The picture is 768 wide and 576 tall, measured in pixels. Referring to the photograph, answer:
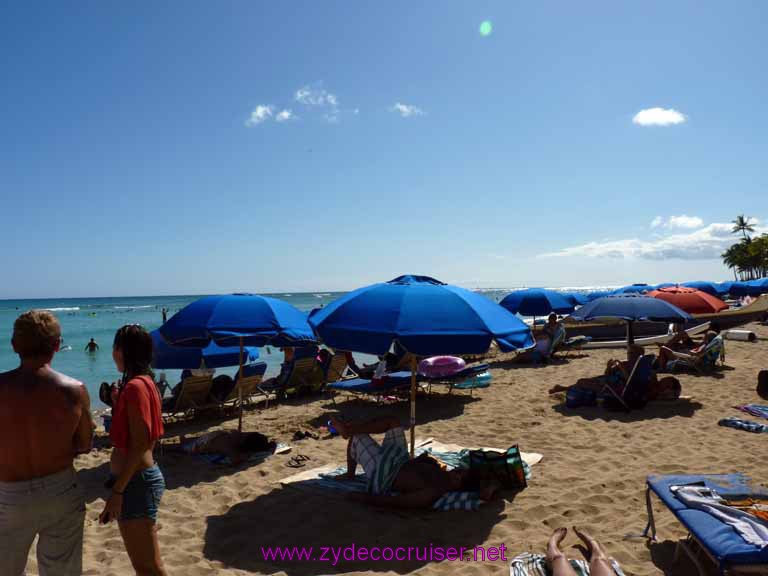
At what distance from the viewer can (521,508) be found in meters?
4.20

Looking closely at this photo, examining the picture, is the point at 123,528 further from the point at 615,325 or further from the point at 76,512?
the point at 615,325

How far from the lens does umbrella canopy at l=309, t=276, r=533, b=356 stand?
3779 millimetres

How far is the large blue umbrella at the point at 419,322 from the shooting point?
378 cm

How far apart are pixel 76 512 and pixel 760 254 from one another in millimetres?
75823

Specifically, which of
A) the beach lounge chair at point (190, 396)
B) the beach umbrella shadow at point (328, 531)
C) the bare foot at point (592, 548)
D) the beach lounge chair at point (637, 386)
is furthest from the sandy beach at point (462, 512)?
the beach lounge chair at point (190, 396)

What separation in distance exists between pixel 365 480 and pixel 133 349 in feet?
9.98

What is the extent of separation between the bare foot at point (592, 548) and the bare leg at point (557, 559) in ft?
0.47

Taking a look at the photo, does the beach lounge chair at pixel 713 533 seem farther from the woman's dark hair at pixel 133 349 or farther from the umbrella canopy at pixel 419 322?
the woman's dark hair at pixel 133 349

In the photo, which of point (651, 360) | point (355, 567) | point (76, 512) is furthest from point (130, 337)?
point (651, 360)

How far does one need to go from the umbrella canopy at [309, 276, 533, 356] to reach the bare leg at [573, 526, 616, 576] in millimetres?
1419

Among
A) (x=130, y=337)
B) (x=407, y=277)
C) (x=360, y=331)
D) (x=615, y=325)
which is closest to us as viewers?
(x=130, y=337)

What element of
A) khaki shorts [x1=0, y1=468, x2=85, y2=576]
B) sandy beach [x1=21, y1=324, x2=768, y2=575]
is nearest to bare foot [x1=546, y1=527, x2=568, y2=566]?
sandy beach [x1=21, y1=324, x2=768, y2=575]

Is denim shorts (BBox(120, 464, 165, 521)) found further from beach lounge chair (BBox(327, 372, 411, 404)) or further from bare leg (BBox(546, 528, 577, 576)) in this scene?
beach lounge chair (BBox(327, 372, 411, 404))

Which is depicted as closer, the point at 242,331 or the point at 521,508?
the point at 521,508
